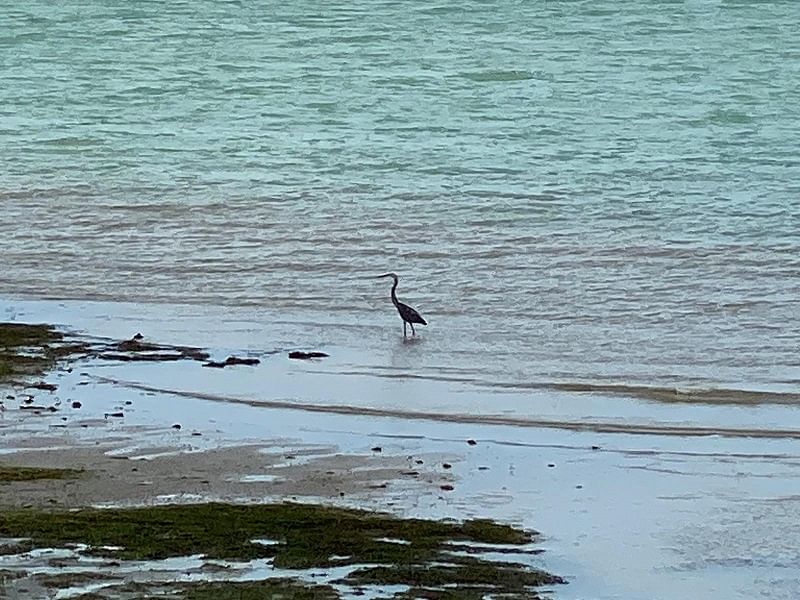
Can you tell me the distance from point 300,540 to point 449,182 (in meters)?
15.4

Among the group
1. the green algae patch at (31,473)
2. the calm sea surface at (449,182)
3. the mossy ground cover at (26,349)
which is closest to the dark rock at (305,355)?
the calm sea surface at (449,182)

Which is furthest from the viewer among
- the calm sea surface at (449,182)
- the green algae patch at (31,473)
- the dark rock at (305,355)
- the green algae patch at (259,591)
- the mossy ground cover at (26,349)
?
the calm sea surface at (449,182)

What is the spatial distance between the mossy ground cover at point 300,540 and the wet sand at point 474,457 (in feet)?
0.94

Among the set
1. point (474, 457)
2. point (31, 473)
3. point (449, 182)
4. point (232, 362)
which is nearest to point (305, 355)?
point (232, 362)

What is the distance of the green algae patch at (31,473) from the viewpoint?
930 centimetres

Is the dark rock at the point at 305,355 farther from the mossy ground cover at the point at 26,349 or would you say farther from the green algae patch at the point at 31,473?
the green algae patch at the point at 31,473

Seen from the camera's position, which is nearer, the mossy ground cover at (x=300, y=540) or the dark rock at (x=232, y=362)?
the mossy ground cover at (x=300, y=540)

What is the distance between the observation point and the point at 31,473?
9.44m

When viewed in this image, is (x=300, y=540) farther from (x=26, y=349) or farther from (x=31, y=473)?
(x=26, y=349)

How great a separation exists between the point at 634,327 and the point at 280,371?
329cm

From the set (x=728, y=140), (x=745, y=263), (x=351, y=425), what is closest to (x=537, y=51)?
(x=728, y=140)

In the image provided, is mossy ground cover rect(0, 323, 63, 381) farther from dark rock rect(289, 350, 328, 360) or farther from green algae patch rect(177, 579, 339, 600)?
green algae patch rect(177, 579, 339, 600)

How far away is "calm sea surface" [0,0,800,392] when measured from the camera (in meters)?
15.0

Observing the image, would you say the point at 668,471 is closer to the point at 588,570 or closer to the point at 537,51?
the point at 588,570
